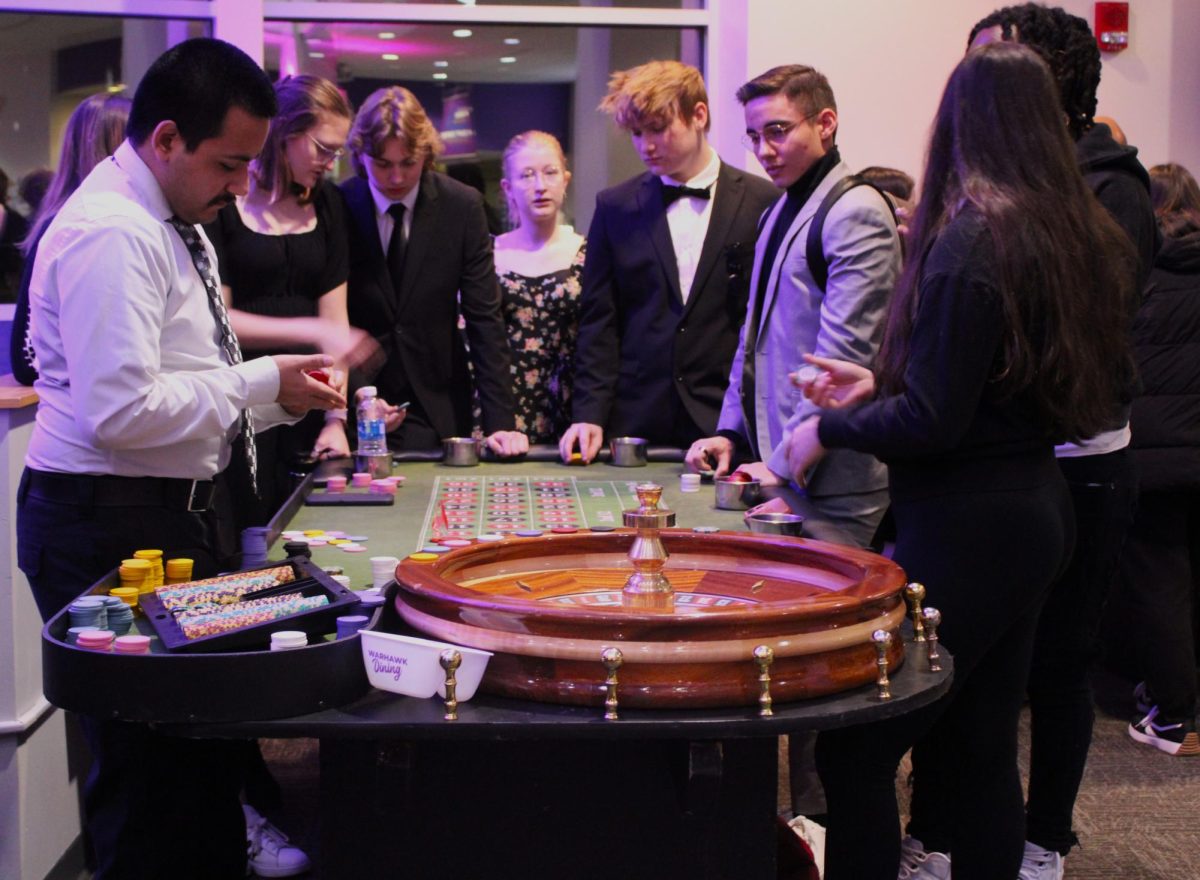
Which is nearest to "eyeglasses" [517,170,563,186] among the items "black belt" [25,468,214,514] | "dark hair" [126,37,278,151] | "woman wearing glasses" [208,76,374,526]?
"woman wearing glasses" [208,76,374,526]

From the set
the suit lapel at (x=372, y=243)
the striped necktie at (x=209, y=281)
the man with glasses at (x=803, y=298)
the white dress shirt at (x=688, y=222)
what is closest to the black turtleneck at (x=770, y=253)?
the man with glasses at (x=803, y=298)

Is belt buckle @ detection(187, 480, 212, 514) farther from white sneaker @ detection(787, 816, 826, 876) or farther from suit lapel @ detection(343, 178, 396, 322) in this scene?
suit lapel @ detection(343, 178, 396, 322)

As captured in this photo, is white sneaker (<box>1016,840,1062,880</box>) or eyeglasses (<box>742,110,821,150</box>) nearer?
white sneaker (<box>1016,840,1062,880</box>)

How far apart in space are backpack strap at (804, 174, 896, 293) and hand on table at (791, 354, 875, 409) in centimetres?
84

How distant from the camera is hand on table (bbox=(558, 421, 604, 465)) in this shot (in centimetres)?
354

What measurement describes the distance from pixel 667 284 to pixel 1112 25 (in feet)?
8.39

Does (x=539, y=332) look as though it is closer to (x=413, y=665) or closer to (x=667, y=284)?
(x=667, y=284)

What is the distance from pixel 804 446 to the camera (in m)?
2.26

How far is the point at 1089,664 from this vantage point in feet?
8.86

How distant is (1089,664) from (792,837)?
34.8 inches

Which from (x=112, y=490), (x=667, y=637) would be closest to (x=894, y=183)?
(x=112, y=490)

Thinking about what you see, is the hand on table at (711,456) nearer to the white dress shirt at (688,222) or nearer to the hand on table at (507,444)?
the hand on table at (507,444)

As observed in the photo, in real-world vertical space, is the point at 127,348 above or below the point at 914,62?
below

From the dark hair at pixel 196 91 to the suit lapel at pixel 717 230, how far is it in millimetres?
1992
